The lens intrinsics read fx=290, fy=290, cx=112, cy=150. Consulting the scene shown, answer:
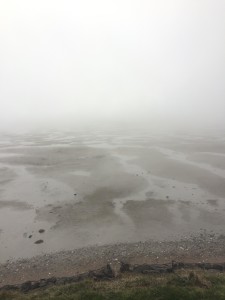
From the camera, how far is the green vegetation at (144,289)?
38.6ft

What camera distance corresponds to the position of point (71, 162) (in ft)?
128

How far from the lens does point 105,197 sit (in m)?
25.1

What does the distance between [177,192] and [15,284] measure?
54.3 ft

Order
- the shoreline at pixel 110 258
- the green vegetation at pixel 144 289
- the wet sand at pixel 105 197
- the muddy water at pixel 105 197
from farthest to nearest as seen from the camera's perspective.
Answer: the muddy water at pixel 105 197 → the wet sand at pixel 105 197 → the shoreline at pixel 110 258 → the green vegetation at pixel 144 289

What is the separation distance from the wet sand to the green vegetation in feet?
13.9

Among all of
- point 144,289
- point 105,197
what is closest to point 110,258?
point 144,289

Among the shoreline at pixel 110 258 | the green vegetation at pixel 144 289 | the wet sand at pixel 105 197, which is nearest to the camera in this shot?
the green vegetation at pixel 144 289

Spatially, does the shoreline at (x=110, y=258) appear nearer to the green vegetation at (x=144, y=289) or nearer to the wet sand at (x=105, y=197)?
the wet sand at (x=105, y=197)

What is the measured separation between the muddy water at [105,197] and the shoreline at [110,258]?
2.98 ft

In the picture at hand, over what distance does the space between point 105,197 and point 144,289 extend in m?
13.1

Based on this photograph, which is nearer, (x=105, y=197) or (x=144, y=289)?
(x=144, y=289)

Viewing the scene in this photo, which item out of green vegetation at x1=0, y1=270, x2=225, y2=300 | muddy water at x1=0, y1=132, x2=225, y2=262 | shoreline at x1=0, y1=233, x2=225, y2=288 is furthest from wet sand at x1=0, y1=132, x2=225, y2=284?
green vegetation at x1=0, y1=270, x2=225, y2=300

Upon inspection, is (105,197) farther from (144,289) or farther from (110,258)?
(144,289)

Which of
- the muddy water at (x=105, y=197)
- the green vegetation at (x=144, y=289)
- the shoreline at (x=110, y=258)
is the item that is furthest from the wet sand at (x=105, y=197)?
the green vegetation at (x=144, y=289)
